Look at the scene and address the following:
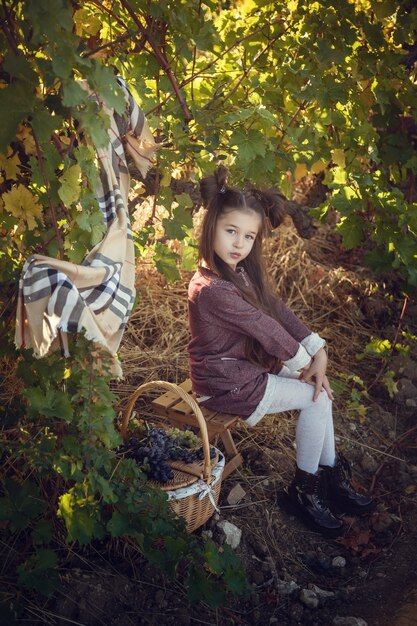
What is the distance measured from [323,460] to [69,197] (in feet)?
5.97

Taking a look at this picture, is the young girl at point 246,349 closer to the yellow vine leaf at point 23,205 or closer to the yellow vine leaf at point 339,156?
the yellow vine leaf at point 339,156

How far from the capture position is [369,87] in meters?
3.61

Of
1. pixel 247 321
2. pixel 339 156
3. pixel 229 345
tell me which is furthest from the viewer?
pixel 339 156

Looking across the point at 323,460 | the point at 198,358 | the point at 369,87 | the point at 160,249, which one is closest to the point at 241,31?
the point at 369,87

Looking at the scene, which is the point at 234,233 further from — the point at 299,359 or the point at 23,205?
the point at 23,205

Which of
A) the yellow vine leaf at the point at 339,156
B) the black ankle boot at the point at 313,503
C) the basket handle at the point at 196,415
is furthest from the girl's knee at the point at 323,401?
the yellow vine leaf at the point at 339,156

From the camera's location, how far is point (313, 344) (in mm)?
3299

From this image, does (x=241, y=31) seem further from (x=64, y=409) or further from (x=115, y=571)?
(x=115, y=571)

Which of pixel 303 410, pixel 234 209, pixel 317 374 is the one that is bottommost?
pixel 303 410

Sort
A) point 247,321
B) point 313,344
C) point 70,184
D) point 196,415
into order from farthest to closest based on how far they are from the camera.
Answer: point 313,344
point 247,321
point 196,415
point 70,184

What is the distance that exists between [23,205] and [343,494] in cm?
195

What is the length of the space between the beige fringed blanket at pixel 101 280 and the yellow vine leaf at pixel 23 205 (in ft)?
0.72

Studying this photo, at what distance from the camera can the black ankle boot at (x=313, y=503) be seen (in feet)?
10.3

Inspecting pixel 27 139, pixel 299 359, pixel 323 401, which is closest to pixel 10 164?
pixel 27 139
